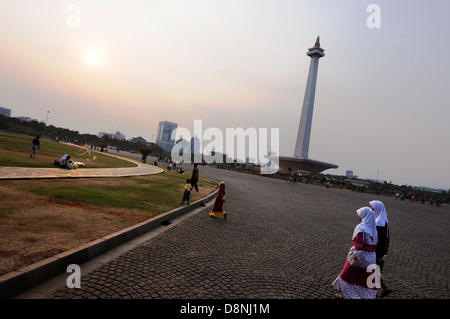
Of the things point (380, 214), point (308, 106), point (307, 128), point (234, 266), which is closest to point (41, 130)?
point (307, 128)

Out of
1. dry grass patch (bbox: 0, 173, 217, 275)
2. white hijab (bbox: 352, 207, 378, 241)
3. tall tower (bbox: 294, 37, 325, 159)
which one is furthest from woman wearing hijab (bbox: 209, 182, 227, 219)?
tall tower (bbox: 294, 37, 325, 159)

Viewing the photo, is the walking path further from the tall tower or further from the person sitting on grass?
the tall tower

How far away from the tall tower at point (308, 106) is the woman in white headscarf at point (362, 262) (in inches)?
2707

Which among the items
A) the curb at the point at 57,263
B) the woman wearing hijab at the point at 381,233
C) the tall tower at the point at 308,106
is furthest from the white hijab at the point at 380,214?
the tall tower at the point at 308,106

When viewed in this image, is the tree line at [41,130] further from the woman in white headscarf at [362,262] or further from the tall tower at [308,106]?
the woman in white headscarf at [362,262]

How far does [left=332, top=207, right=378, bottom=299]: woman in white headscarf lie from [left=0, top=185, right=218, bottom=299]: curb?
448cm

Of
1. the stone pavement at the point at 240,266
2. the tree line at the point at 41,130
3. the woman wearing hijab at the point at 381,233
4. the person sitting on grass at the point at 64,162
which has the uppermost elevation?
the tree line at the point at 41,130

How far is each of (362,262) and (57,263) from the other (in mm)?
4773

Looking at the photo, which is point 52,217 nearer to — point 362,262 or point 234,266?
point 234,266

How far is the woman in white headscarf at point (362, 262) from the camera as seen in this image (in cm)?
388

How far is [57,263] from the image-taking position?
158 inches

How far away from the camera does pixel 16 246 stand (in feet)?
14.0
